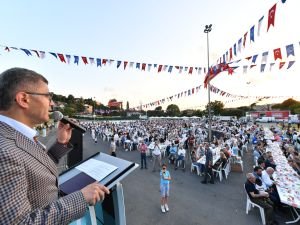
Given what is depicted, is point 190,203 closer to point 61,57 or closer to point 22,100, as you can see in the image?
point 22,100

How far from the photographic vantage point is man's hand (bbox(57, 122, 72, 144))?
1.75 metres

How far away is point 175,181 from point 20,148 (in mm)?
9071

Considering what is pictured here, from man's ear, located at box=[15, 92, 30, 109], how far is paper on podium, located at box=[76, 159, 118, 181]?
676mm

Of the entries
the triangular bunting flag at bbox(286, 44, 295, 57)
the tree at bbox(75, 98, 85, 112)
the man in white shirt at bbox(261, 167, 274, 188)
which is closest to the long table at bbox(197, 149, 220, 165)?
the man in white shirt at bbox(261, 167, 274, 188)

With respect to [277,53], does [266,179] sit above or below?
below

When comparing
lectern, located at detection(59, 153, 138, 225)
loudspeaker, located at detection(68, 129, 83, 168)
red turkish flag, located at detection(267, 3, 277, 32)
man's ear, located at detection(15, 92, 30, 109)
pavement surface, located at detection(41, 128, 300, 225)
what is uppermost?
red turkish flag, located at detection(267, 3, 277, 32)

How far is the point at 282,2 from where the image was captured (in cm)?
543

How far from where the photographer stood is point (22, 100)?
3.59 ft

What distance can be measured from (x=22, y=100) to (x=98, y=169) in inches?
28.9

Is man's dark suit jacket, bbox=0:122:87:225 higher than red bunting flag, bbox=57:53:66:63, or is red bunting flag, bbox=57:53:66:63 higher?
red bunting flag, bbox=57:53:66:63

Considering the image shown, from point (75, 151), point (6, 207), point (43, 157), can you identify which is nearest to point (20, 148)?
point (43, 157)

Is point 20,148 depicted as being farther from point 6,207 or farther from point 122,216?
point 122,216

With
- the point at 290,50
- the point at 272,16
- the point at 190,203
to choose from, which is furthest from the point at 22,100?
the point at 290,50

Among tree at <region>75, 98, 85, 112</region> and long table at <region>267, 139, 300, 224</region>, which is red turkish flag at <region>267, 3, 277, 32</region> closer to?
long table at <region>267, 139, 300, 224</region>
